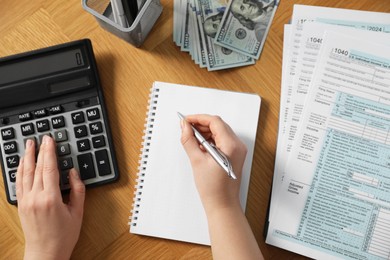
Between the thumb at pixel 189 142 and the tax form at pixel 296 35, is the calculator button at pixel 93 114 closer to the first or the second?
the thumb at pixel 189 142

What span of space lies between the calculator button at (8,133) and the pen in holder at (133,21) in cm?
23

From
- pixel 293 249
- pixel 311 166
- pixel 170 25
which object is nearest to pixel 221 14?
pixel 170 25

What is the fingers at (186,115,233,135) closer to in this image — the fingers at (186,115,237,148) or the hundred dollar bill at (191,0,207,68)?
the fingers at (186,115,237,148)

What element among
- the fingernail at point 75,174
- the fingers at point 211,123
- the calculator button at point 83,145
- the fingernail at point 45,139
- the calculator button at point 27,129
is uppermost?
the fingers at point 211,123

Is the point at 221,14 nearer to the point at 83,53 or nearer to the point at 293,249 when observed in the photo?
the point at 83,53

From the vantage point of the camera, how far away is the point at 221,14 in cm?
75

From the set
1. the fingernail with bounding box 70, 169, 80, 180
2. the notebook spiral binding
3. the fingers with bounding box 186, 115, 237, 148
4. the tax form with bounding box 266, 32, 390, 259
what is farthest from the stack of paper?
the fingernail with bounding box 70, 169, 80, 180

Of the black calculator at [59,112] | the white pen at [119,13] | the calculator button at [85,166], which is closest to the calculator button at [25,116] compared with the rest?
the black calculator at [59,112]

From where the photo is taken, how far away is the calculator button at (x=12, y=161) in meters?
0.71

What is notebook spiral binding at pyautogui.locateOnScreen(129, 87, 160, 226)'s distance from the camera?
2.35 feet

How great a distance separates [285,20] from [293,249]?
0.38m

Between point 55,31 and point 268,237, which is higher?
point 55,31

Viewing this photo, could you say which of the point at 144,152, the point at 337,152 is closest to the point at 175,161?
the point at 144,152

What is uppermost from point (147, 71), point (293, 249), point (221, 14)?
point (221, 14)
